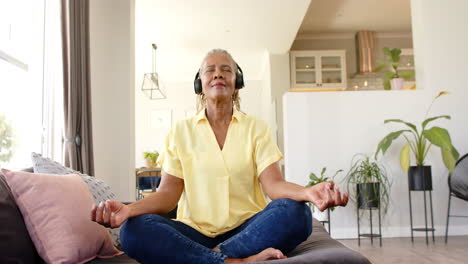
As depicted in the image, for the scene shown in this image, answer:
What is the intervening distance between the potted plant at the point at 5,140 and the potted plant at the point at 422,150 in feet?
10.4

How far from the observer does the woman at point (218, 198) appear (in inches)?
54.3

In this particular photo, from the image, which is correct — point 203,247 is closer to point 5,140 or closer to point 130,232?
point 130,232

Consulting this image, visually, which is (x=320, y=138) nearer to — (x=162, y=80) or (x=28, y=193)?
(x=28, y=193)

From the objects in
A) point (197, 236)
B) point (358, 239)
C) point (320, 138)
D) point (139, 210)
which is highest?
point (320, 138)

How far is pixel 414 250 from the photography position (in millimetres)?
3658

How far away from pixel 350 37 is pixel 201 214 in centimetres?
724

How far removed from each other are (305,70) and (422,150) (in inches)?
151

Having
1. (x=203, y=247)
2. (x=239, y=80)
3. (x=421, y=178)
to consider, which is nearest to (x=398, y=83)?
(x=421, y=178)

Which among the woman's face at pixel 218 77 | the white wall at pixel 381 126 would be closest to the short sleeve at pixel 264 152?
the woman's face at pixel 218 77

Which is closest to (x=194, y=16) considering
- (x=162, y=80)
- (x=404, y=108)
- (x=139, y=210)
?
(x=404, y=108)

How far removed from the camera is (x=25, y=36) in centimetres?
320

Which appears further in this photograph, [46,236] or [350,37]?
[350,37]

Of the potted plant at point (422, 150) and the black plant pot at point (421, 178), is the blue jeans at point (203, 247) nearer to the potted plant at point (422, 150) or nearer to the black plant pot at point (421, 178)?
the potted plant at point (422, 150)

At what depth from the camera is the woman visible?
Result: 1.38 m
